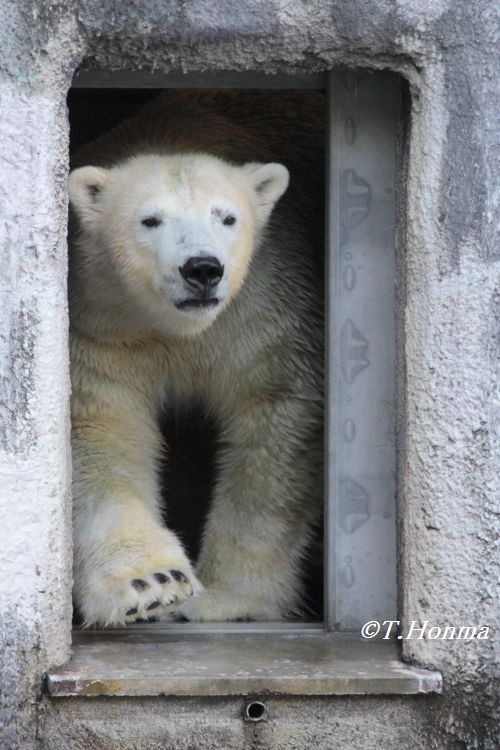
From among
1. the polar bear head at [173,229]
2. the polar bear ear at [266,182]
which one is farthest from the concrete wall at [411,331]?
the polar bear ear at [266,182]

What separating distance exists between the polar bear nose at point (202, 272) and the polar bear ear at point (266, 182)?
1.96ft

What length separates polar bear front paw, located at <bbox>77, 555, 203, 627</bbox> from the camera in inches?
124

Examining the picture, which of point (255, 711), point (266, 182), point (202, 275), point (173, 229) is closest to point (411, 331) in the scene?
point (202, 275)

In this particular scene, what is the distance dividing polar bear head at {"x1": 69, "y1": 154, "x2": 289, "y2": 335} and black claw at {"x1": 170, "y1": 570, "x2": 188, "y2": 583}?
63cm

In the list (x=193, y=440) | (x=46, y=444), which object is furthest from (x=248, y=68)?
(x=193, y=440)

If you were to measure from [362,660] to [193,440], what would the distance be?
198 centimetres

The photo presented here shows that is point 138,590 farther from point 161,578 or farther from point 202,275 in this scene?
point 202,275

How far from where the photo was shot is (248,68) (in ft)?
9.50

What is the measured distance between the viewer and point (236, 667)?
9.62 feet

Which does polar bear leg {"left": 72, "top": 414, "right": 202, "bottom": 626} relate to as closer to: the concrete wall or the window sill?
the window sill

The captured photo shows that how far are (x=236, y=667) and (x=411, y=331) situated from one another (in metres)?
0.88

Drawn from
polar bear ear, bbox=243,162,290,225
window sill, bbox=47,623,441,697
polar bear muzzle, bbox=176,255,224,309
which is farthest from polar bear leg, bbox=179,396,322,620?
polar bear muzzle, bbox=176,255,224,309

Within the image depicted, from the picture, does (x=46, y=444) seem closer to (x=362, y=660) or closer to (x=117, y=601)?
(x=117, y=601)

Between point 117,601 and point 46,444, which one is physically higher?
point 46,444
